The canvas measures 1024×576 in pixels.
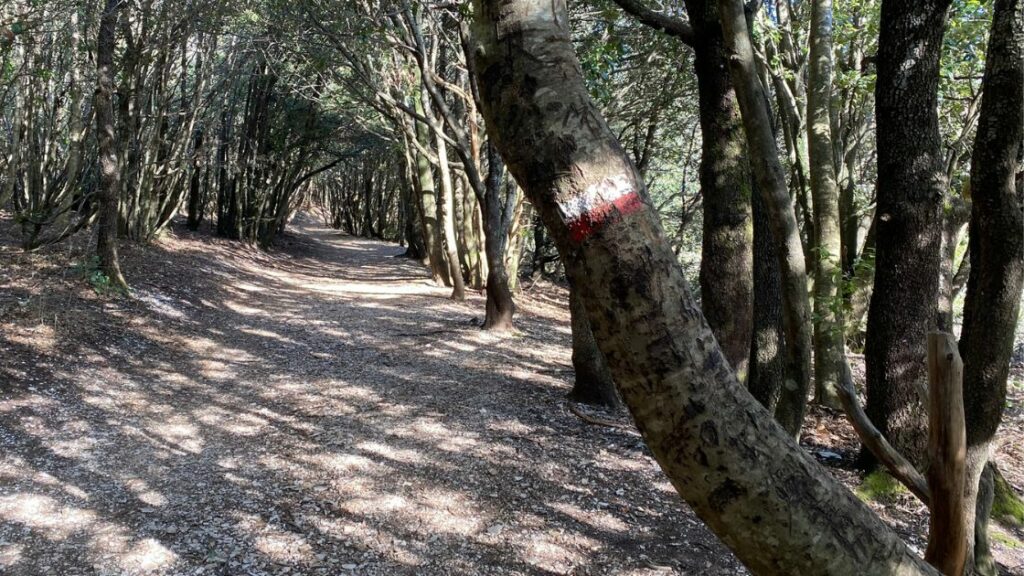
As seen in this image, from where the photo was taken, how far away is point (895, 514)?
17.0ft

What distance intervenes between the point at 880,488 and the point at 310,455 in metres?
4.38

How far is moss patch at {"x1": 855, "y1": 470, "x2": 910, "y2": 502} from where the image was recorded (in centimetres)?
539

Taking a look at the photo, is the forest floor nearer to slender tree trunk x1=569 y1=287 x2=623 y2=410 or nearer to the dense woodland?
slender tree trunk x1=569 y1=287 x2=623 y2=410

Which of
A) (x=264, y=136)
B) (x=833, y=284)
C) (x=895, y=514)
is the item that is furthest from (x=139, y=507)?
(x=264, y=136)

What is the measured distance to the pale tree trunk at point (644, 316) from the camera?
4.90 feet

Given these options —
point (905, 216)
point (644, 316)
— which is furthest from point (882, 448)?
point (905, 216)

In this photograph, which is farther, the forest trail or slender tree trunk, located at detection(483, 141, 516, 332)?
slender tree trunk, located at detection(483, 141, 516, 332)

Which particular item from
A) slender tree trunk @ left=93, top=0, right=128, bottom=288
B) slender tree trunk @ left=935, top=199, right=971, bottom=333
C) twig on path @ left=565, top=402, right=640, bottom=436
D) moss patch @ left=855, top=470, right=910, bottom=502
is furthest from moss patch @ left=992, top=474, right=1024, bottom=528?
slender tree trunk @ left=93, top=0, right=128, bottom=288

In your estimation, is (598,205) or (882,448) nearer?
(598,205)

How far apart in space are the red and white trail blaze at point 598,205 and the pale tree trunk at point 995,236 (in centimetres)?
307

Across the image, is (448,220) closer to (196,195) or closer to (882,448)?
(196,195)

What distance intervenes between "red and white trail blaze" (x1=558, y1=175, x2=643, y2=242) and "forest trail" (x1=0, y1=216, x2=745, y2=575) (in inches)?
122

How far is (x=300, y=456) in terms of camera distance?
18.8ft

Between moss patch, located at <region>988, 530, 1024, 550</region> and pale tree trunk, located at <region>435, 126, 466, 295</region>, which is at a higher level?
pale tree trunk, located at <region>435, 126, 466, 295</region>
